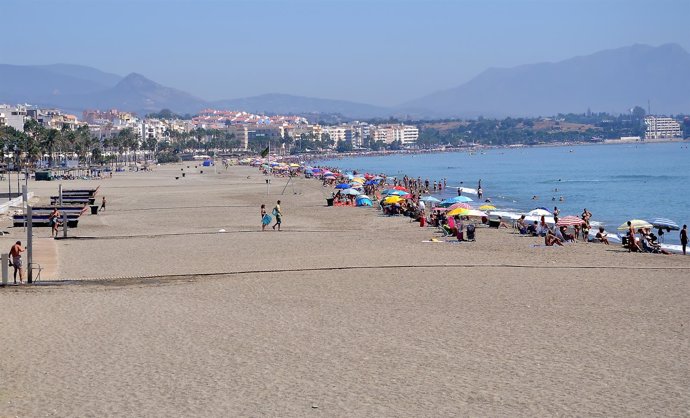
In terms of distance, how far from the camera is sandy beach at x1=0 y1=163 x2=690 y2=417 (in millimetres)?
8164

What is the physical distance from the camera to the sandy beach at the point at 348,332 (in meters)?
8.16

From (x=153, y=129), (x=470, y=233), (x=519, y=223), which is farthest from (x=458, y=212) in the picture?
(x=153, y=129)

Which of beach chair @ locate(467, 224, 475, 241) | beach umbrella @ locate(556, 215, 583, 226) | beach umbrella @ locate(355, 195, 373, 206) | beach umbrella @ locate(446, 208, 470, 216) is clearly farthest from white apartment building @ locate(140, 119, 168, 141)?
beach chair @ locate(467, 224, 475, 241)

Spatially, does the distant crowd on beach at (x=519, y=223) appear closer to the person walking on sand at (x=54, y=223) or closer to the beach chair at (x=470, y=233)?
the beach chair at (x=470, y=233)

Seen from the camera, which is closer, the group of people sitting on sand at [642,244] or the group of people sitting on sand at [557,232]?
the group of people sitting on sand at [642,244]

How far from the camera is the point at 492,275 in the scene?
1575cm

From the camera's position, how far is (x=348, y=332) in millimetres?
10969

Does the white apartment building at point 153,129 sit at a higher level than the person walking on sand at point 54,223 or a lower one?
higher

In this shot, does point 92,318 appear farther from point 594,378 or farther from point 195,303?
point 594,378

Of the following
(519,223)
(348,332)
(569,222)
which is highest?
(569,222)

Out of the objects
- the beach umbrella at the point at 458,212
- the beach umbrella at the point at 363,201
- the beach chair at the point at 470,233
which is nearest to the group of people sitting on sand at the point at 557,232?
the beach chair at the point at 470,233

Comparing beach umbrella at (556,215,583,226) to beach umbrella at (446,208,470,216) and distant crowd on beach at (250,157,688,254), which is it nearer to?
distant crowd on beach at (250,157,688,254)

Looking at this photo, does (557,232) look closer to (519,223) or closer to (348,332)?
(519,223)

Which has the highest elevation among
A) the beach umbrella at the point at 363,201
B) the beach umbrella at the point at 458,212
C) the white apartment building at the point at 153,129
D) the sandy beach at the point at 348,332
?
the white apartment building at the point at 153,129
